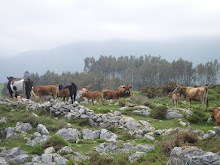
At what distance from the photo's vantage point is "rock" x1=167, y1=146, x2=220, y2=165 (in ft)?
17.0

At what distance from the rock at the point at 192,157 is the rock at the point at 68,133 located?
20.4 ft

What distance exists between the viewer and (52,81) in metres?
98.0

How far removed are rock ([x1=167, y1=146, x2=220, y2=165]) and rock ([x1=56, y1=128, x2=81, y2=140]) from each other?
6.22 meters

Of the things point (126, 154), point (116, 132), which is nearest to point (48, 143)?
point (126, 154)

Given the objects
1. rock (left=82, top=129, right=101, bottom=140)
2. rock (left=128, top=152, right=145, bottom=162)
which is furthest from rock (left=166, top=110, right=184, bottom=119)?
rock (left=128, top=152, right=145, bottom=162)

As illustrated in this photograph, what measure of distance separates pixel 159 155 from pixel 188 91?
14837mm

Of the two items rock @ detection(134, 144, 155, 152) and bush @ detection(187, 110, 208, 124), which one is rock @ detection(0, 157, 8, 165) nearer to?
rock @ detection(134, 144, 155, 152)

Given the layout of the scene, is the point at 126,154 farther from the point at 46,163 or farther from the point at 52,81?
the point at 52,81

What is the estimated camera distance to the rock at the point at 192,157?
204 inches

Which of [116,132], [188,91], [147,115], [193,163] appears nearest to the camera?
[193,163]

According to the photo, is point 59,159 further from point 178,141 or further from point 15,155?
point 178,141

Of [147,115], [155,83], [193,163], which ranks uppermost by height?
[193,163]

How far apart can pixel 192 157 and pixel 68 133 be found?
734cm

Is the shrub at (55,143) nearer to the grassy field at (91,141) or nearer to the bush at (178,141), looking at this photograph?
the grassy field at (91,141)
